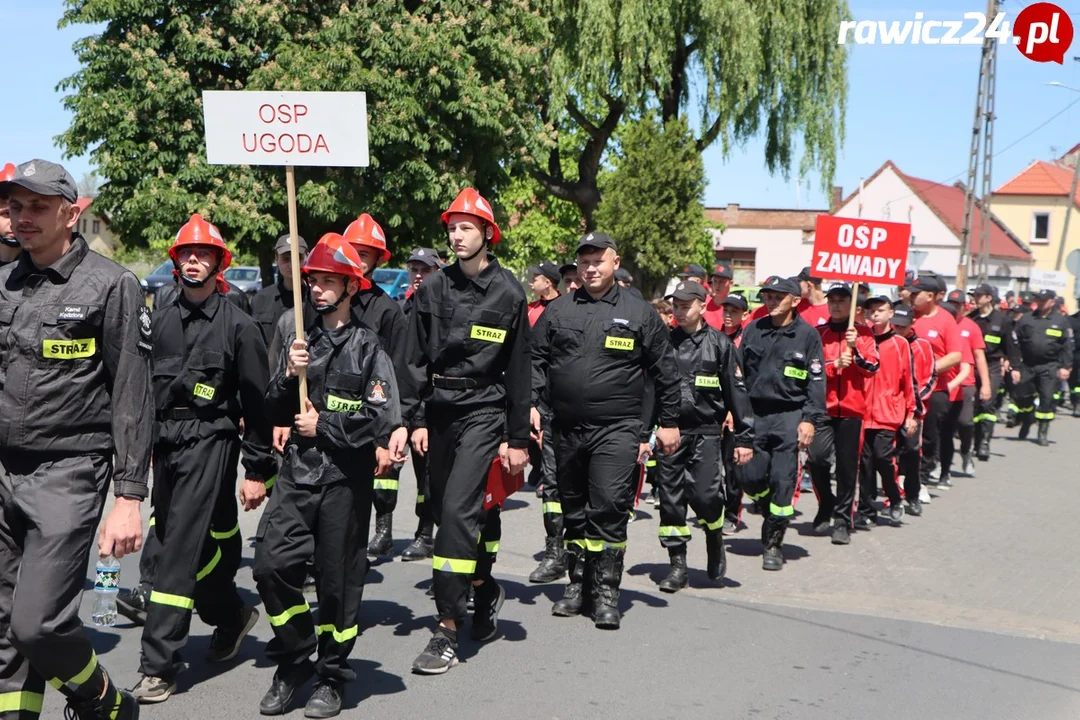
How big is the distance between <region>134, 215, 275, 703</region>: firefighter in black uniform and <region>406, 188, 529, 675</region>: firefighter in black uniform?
872 millimetres

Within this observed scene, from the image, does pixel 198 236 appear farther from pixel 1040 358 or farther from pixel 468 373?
pixel 1040 358

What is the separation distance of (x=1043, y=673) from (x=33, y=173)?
18.2 feet

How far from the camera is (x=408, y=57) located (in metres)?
21.2

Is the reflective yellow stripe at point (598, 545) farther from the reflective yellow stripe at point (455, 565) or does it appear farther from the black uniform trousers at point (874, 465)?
the black uniform trousers at point (874, 465)

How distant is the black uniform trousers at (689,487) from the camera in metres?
8.13

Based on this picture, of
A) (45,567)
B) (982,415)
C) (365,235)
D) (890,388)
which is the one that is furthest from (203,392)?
(982,415)

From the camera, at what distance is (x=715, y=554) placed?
8.37 meters

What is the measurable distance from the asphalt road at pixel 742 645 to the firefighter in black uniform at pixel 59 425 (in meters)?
1.25

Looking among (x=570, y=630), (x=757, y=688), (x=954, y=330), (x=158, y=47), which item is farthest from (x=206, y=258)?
(x=158, y=47)

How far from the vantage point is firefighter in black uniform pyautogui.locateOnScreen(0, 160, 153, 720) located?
164 inches

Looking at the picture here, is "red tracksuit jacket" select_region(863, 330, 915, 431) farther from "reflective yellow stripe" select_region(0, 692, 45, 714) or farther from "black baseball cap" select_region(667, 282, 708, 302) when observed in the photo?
"reflective yellow stripe" select_region(0, 692, 45, 714)

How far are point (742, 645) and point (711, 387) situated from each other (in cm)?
216

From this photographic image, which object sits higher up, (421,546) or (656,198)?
(656,198)

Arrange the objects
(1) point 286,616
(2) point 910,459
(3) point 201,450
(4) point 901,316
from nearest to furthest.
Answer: (1) point 286,616 < (3) point 201,450 < (2) point 910,459 < (4) point 901,316
